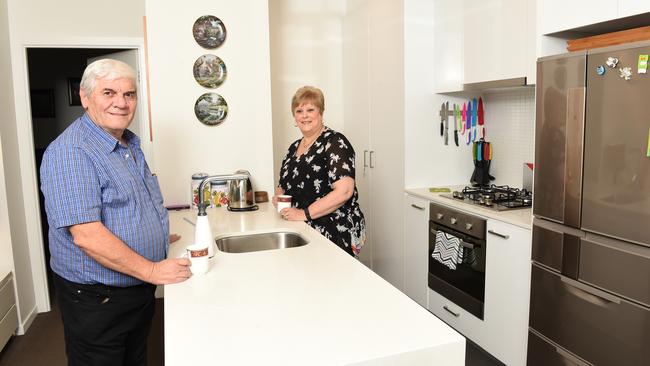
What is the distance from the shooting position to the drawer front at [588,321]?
1.77m

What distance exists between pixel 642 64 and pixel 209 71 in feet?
7.32

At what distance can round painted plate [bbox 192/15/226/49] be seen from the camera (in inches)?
116

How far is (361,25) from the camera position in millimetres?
3908

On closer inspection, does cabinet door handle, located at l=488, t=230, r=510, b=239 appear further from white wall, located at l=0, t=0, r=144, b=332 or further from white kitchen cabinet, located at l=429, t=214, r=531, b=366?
white wall, located at l=0, t=0, r=144, b=332

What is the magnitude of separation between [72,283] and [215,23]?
→ 1888mm

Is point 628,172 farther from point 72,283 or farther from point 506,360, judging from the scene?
point 72,283

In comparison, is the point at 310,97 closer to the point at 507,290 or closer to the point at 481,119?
the point at 507,290

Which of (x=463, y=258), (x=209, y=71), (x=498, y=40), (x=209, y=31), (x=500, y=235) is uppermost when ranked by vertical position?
(x=209, y=31)

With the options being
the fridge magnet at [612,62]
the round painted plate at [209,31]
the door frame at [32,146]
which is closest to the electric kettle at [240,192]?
the round painted plate at [209,31]

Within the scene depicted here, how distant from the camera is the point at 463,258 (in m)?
2.81

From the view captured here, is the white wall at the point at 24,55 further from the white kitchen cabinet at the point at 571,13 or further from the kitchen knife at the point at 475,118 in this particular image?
the white kitchen cabinet at the point at 571,13

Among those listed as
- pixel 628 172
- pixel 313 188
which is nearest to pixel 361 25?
pixel 313 188

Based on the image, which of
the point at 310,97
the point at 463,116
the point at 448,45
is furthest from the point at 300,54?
the point at 310,97

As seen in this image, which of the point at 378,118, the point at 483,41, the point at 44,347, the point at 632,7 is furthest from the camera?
the point at 378,118
